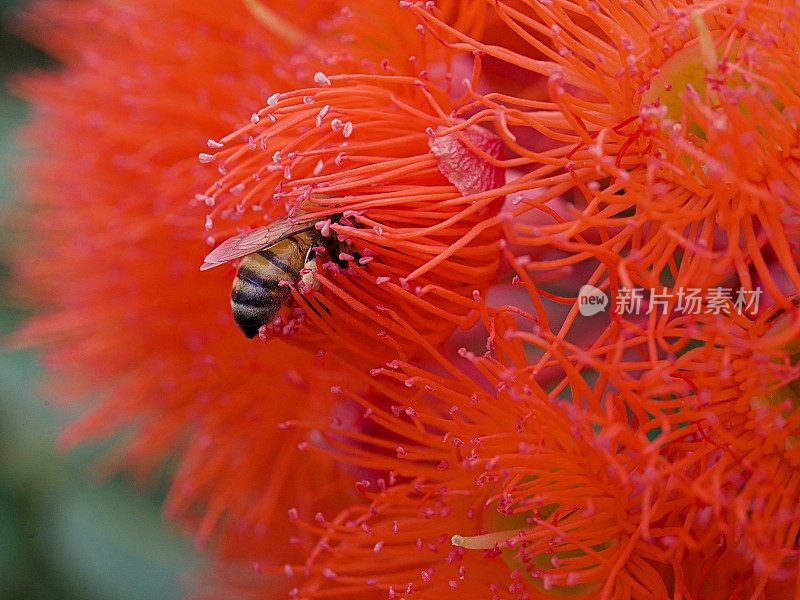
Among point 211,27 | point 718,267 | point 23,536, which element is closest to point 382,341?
point 718,267

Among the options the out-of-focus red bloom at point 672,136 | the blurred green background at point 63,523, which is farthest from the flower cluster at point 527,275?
the blurred green background at point 63,523

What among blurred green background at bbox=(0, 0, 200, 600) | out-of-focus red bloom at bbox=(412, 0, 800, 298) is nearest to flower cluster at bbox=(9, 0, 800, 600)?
out-of-focus red bloom at bbox=(412, 0, 800, 298)

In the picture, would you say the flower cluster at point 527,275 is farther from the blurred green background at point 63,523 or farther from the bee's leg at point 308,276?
the blurred green background at point 63,523

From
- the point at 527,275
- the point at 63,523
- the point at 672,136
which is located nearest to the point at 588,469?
the point at 527,275

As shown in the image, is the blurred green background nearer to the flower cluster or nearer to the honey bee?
the flower cluster

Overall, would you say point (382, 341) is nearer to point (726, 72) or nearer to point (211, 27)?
point (726, 72)

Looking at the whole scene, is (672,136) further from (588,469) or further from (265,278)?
(265,278)
